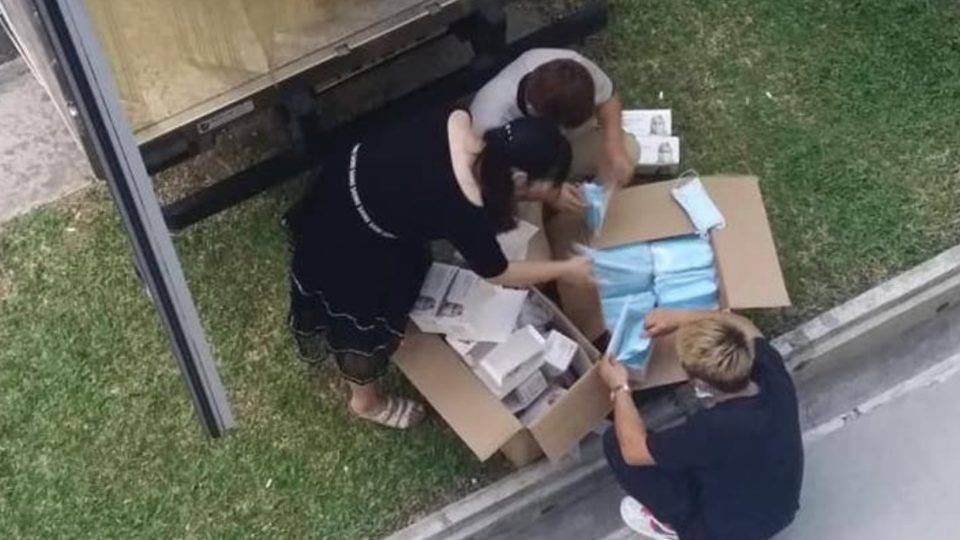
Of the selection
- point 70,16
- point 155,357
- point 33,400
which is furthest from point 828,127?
point 70,16

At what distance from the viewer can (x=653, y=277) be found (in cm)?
448

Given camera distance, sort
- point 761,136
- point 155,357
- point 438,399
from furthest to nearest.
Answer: point 761,136 < point 155,357 < point 438,399

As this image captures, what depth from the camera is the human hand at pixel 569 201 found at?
4.29 meters

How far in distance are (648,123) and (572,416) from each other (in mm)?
1175

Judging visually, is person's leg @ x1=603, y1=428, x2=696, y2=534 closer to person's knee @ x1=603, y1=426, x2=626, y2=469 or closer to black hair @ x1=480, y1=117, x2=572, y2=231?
person's knee @ x1=603, y1=426, x2=626, y2=469

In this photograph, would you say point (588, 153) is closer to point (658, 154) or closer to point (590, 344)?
point (658, 154)

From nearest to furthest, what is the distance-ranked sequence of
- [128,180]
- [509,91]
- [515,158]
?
1. [128,180]
2. [515,158]
3. [509,91]

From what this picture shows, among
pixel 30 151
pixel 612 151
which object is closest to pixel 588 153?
pixel 612 151

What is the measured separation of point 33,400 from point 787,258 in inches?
92.3

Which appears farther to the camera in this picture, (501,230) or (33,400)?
(33,400)

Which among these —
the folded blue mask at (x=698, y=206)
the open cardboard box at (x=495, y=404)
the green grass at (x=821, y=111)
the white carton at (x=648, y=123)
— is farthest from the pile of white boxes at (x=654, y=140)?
the open cardboard box at (x=495, y=404)

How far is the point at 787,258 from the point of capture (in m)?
4.76

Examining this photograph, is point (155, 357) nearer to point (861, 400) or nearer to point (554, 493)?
point (554, 493)

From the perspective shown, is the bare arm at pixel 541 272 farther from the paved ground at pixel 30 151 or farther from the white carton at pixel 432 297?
the paved ground at pixel 30 151
